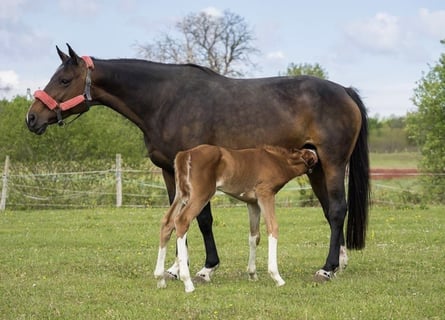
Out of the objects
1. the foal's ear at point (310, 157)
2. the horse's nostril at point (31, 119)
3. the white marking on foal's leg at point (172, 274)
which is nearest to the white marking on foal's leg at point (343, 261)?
the foal's ear at point (310, 157)

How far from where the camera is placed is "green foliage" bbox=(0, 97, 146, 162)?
937 inches

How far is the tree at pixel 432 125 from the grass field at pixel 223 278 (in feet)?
32.7

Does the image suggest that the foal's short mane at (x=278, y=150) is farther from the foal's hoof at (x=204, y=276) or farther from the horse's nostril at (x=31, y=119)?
the horse's nostril at (x=31, y=119)

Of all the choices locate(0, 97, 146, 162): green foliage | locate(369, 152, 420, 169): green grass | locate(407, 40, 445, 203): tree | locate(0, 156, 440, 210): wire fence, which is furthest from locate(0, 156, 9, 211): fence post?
locate(369, 152, 420, 169): green grass

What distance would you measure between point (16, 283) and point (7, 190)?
15.3m

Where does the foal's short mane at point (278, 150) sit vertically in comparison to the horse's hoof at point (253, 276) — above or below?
above

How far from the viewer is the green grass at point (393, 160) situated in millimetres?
43062

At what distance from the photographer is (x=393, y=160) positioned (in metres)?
46.7

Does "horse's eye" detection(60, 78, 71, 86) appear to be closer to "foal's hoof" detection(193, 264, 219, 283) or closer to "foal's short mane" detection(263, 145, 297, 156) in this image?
"foal's short mane" detection(263, 145, 297, 156)

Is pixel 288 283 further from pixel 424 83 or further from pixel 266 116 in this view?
pixel 424 83

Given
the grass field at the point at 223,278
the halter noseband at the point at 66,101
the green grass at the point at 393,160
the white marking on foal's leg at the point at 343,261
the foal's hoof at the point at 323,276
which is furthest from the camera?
the green grass at the point at 393,160

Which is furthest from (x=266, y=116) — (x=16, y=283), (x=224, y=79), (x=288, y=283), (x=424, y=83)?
(x=424, y=83)

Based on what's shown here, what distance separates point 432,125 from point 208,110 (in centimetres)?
2043

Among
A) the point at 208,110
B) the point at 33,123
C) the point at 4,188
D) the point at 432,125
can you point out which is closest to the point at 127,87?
the point at 208,110
